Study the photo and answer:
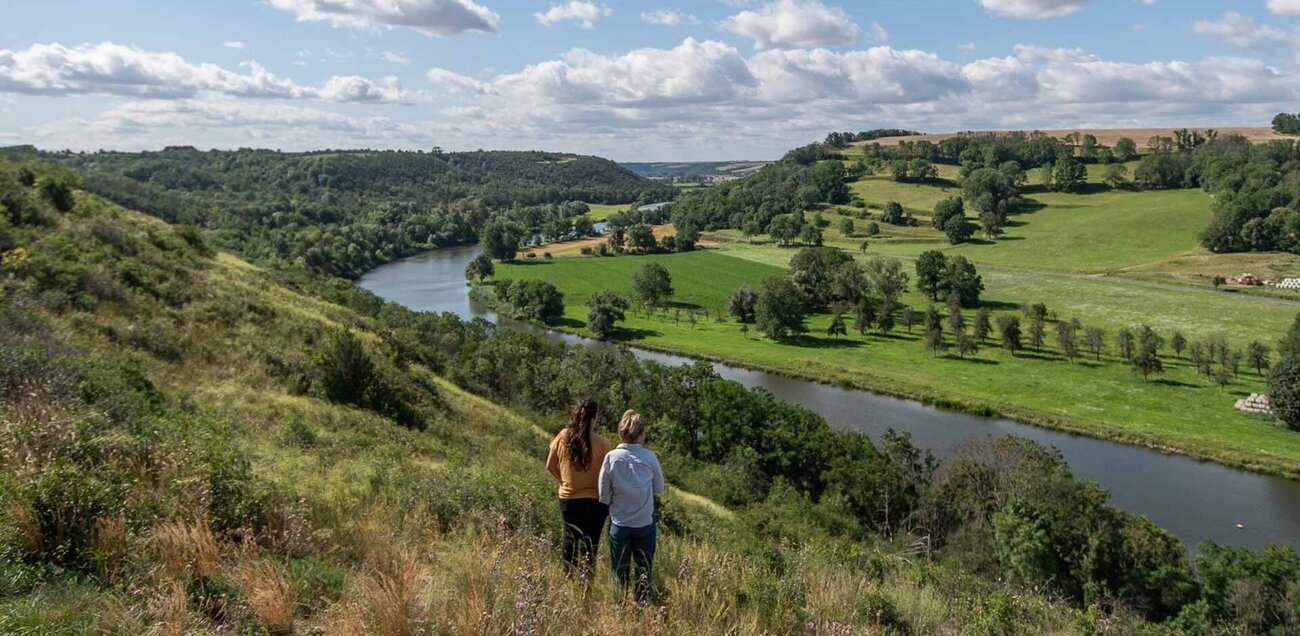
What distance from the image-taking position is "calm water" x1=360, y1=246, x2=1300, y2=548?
29.9 meters

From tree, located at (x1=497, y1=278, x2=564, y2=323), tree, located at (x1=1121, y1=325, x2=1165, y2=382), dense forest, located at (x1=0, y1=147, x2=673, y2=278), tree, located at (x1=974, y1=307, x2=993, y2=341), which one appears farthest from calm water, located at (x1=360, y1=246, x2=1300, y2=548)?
dense forest, located at (x1=0, y1=147, x2=673, y2=278)

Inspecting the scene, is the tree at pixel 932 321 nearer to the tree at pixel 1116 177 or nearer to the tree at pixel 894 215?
the tree at pixel 894 215

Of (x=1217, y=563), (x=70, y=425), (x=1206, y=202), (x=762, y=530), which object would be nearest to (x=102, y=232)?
(x=70, y=425)

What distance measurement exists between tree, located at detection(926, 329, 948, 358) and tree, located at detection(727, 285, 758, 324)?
58.8ft

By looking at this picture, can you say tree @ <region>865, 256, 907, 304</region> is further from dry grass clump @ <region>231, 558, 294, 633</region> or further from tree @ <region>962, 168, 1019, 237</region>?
dry grass clump @ <region>231, 558, 294, 633</region>

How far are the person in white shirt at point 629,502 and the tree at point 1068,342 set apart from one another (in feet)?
186

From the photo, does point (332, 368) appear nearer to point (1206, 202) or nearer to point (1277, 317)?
point (1277, 317)

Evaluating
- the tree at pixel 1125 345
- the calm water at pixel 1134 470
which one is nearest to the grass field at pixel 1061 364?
the calm water at pixel 1134 470

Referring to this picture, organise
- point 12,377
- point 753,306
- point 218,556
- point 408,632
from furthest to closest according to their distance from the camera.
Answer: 1. point 753,306
2. point 12,377
3. point 218,556
4. point 408,632

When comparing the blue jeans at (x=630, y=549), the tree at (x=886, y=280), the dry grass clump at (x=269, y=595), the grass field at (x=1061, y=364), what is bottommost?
the grass field at (x=1061, y=364)

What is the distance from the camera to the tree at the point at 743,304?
70.6 metres

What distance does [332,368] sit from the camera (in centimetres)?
1986

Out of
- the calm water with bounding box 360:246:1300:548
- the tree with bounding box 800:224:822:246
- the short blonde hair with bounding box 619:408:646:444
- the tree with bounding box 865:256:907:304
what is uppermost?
the short blonde hair with bounding box 619:408:646:444

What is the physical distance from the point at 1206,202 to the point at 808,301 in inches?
3128
